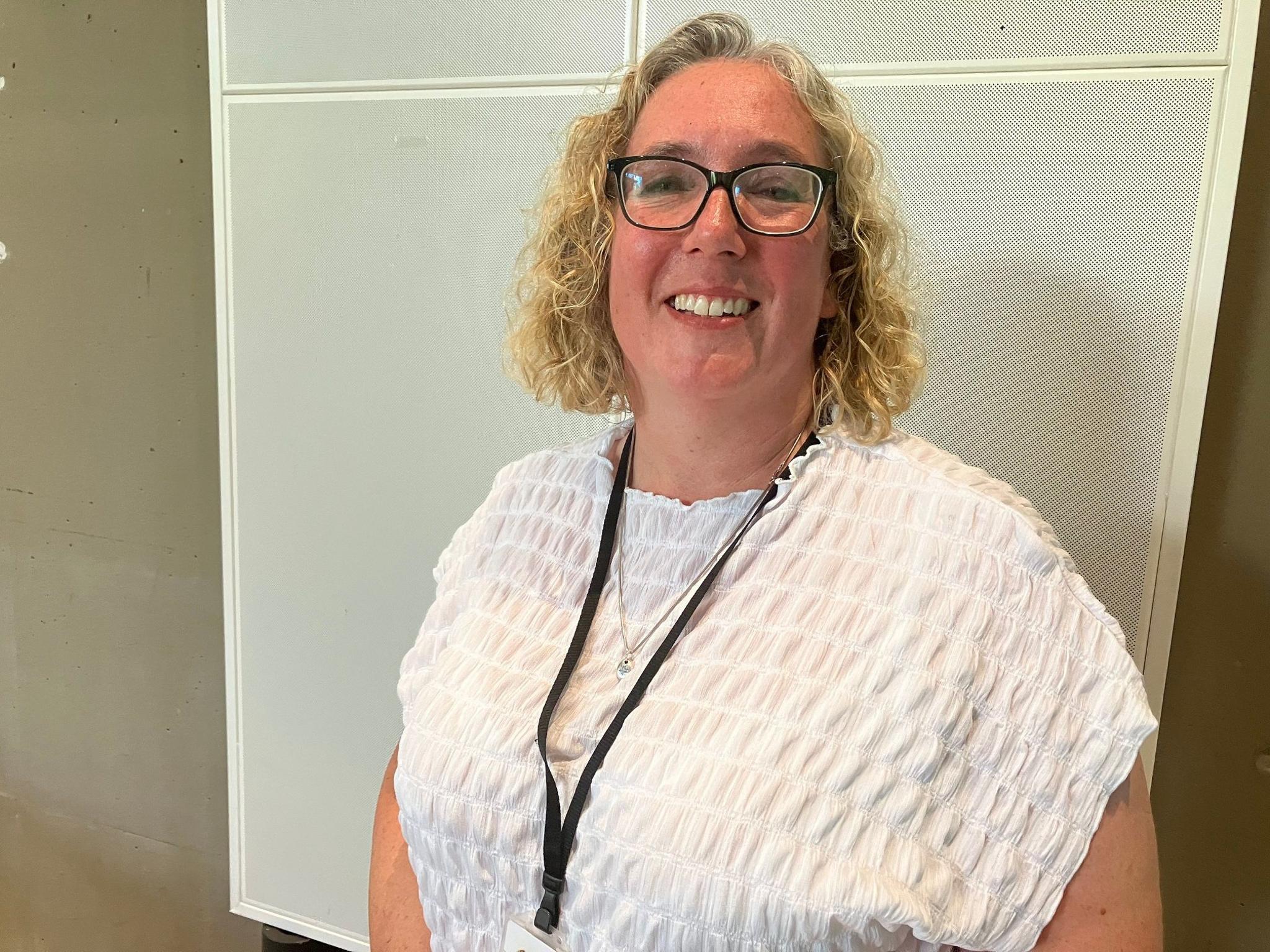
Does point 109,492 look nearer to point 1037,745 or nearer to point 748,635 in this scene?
point 748,635

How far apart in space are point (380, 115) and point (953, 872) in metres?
1.49

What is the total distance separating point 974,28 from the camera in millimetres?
1227

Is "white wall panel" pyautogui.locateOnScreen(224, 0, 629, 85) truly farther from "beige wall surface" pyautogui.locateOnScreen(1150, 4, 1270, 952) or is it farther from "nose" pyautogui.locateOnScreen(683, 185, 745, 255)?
"beige wall surface" pyautogui.locateOnScreen(1150, 4, 1270, 952)

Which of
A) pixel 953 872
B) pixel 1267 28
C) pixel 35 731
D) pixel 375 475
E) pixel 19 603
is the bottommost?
pixel 35 731

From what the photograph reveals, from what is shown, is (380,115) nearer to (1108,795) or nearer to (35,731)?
(1108,795)

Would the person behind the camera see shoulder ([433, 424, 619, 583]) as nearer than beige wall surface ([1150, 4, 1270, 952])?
Yes

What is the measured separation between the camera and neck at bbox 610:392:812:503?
38.7 inches

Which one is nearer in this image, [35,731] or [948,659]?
[948,659]

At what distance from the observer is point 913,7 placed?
1245mm

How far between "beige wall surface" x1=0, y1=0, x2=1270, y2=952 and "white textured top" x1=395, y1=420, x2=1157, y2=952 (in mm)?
1408

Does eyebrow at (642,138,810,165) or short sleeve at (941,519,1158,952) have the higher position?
eyebrow at (642,138,810,165)

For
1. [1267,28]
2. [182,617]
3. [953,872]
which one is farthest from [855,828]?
[182,617]

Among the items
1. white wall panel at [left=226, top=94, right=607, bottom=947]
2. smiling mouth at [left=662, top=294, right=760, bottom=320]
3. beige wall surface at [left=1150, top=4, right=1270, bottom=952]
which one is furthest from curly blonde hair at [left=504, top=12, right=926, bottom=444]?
beige wall surface at [left=1150, top=4, right=1270, bottom=952]

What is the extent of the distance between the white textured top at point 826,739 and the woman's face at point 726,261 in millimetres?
135
